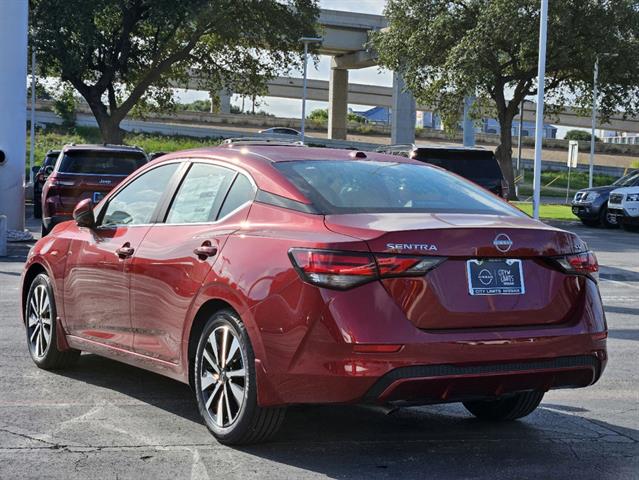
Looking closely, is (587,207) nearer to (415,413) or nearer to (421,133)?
(415,413)

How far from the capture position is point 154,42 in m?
40.0

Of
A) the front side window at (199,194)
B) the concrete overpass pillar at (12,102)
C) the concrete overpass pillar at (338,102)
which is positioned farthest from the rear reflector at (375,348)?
the concrete overpass pillar at (338,102)

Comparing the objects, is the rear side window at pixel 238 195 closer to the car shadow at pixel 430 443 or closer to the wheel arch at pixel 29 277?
the car shadow at pixel 430 443

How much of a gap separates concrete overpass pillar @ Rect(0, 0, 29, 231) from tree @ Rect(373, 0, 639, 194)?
810 inches

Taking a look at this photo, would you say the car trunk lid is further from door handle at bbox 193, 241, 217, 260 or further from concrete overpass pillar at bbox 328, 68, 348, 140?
concrete overpass pillar at bbox 328, 68, 348, 140

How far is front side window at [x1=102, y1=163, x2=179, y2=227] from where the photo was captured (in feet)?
21.5

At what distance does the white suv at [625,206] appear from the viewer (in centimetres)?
2891

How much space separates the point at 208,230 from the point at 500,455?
1982mm

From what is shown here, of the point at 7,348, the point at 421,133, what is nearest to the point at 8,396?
the point at 7,348

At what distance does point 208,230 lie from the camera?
5.75 m

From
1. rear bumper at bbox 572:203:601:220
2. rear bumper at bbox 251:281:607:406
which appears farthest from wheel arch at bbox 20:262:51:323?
rear bumper at bbox 572:203:601:220

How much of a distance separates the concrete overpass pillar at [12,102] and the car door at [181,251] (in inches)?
564

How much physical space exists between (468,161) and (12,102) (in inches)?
344

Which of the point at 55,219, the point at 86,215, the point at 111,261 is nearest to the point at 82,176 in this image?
the point at 55,219
